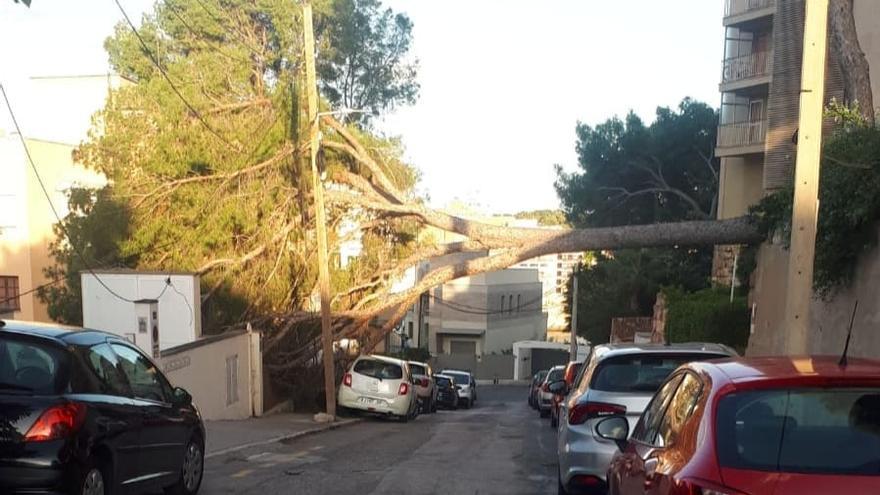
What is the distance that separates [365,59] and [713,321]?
14.6 metres

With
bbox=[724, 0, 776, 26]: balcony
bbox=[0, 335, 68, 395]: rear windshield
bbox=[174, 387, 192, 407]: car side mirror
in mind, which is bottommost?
bbox=[174, 387, 192, 407]: car side mirror

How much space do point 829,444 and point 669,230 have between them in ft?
57.1

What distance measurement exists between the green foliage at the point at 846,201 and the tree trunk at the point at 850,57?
804mm

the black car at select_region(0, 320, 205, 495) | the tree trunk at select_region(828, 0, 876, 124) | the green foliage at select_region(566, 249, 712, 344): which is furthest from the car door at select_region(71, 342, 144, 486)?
the green foliage at select_region(566, 249, 712, 344)

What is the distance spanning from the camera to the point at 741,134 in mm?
31281

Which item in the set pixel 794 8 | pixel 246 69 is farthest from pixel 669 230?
pixel 246 69

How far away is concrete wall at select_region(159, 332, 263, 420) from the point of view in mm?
15930

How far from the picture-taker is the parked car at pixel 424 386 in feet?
91.5

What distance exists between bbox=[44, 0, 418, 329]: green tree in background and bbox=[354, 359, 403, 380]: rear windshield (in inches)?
75.1

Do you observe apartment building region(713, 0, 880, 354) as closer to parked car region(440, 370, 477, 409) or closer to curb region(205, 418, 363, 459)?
curb region(205, 418, 363, 459)

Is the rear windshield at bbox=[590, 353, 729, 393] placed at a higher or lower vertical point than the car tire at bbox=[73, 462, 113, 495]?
higher

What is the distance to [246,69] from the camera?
80.9ft

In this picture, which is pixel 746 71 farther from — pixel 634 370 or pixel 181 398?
pixel 181 398

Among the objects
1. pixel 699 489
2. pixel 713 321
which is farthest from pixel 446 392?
pixel 699 489
